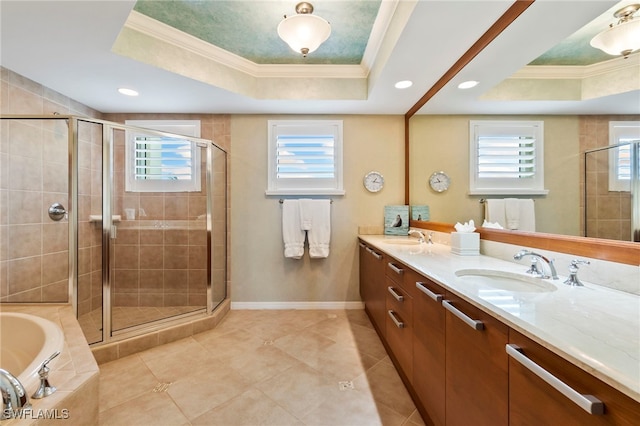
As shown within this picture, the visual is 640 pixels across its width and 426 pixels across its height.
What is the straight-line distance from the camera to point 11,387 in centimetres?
80

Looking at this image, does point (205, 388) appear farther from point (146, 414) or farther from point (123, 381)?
point (123, 381)

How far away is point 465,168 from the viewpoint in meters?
1.91

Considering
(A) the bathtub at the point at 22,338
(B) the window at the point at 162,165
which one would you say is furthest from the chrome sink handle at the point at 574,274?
(B) the window at the point at 162,165

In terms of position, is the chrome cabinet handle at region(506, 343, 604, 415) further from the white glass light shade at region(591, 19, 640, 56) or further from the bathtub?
the bathtub

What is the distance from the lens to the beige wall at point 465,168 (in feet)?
3.81

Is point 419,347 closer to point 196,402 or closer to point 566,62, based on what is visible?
point 196,402

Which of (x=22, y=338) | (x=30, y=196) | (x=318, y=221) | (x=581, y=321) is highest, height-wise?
(x=30, y=196)

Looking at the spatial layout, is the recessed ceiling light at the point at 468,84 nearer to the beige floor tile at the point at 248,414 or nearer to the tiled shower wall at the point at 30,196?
the beige floor tile at the point at 248,414

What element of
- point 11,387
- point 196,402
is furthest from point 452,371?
point 11,387

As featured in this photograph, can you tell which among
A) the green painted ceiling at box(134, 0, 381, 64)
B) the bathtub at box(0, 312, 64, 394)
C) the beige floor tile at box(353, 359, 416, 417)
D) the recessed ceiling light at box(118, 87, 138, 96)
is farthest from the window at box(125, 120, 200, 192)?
the beige floor tile at box(353, 359, 416, 417)

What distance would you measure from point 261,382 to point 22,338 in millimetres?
1423

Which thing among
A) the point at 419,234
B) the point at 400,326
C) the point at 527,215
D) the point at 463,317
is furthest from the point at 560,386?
the point at 419,234

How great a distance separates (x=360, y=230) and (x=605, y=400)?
234 centimetres

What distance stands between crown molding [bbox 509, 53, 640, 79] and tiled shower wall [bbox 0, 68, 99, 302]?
10.3 feet
